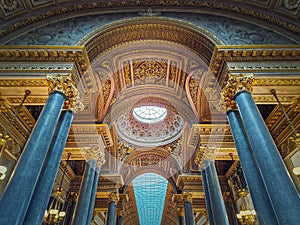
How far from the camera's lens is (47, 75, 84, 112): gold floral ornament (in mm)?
5157

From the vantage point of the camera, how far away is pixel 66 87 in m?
5.24

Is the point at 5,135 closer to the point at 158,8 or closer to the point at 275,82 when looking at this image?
the point at 158,8

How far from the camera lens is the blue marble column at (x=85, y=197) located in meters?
6.35

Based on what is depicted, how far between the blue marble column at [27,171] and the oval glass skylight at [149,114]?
447 inches

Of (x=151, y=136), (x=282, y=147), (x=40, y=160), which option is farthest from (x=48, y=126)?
(x=151, y=136)

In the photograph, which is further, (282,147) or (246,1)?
Answer: (282,147)

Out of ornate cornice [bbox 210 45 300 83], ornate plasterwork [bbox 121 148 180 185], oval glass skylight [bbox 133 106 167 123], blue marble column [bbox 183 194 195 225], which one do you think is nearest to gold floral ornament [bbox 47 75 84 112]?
ornate cornice [bbox 210 45 300 83]

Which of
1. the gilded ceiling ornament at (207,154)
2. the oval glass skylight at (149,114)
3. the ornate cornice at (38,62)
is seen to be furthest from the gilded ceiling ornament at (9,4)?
the oval glass skylight at (149,114)

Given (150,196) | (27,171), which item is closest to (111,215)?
(27,171)

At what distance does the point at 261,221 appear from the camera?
12.1 ft

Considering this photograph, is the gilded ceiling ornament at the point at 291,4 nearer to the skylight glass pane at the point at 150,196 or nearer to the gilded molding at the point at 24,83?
the gilded molding at the point at 24,83

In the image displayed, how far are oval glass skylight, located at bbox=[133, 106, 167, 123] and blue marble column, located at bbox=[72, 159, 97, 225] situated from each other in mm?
8431

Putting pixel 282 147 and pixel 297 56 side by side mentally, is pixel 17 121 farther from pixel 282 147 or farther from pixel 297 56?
pixel 282 147

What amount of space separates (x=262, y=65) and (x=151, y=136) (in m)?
10.9
